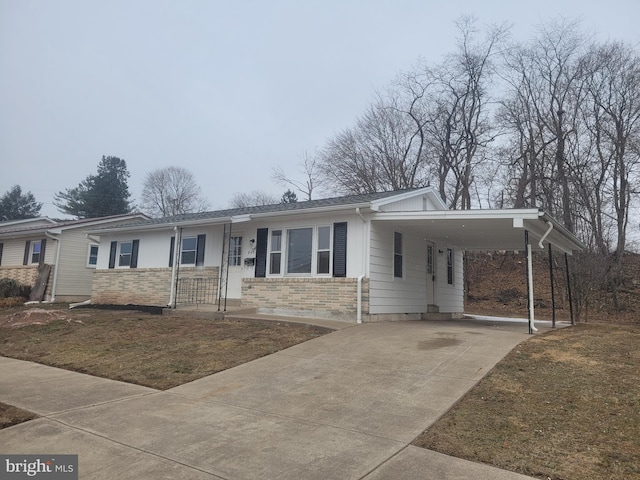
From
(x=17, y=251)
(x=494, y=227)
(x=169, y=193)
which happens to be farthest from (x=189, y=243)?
(x=169, y=193)

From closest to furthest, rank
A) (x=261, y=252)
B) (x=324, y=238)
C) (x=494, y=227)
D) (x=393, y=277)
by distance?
(x=494, y=227) < (x=324, y=238) < (x=393, y=277) < (x=261, y=252)

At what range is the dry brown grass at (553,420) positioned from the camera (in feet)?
11.3

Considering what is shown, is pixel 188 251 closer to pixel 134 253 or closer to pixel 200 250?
pixel 200 250

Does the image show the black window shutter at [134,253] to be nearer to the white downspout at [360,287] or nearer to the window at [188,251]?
the window at [188,251]

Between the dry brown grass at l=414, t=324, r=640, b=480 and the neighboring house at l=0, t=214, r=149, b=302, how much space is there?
18178mm

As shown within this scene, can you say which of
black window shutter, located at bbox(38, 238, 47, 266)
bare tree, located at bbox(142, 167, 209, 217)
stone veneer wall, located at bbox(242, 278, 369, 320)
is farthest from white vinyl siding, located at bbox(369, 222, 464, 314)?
bare tree, located at bbox(142, 167, 209, 217)

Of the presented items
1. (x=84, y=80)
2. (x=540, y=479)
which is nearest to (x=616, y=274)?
(x=540, y=479)

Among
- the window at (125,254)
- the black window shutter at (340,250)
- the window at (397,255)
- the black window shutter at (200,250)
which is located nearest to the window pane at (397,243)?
the window at (397,255)

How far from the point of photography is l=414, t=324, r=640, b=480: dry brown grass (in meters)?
3.46

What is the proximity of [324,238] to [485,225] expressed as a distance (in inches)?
166

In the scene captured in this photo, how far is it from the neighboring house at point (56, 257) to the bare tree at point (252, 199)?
1082 inches

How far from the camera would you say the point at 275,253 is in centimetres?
1263

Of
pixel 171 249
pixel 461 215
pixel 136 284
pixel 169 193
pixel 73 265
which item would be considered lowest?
pixel 136 284

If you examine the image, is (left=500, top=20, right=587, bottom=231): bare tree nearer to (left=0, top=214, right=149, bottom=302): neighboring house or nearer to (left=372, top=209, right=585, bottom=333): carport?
(left=372, top=209, right=585, bottom=333): carport
